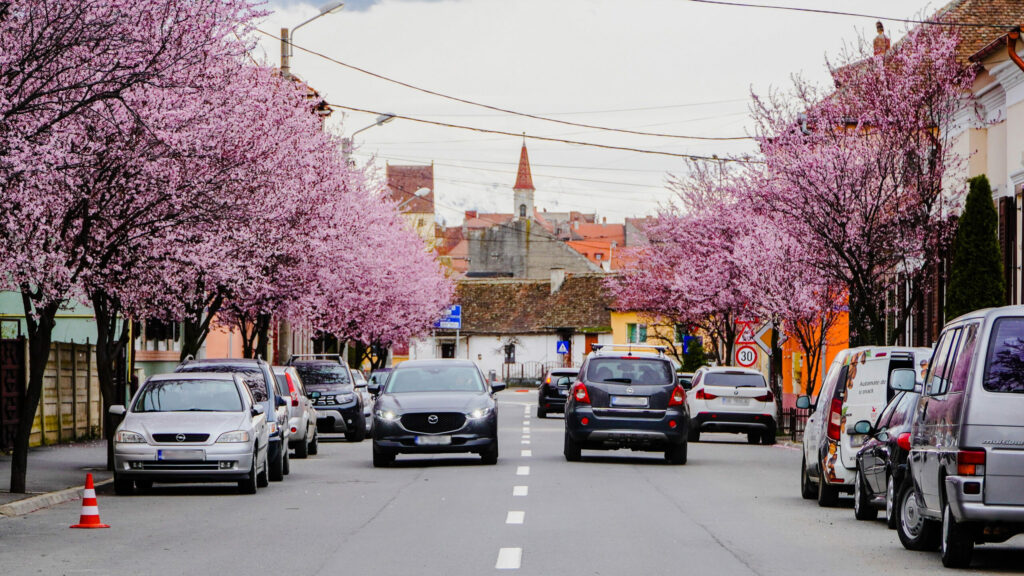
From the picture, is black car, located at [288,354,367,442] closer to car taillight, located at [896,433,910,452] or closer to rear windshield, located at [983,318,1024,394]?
car taillight, located at [896,433,910,452]

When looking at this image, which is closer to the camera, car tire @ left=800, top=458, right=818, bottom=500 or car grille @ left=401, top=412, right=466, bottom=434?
car tire @ left=800, top=458, right=818, bottom=500

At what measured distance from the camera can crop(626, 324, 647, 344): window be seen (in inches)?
3872

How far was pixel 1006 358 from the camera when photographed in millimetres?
10867

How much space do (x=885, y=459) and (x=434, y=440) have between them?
1014cm

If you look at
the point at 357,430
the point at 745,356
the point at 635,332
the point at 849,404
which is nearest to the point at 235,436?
the point at 849,404

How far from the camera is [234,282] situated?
26.7 meters

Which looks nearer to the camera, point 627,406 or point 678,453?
point 627,406

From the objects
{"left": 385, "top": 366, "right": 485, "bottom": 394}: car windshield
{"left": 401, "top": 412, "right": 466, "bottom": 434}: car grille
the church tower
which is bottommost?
{"left": 401, "top": 412, "right": 466, "bottom": 434}: car grille

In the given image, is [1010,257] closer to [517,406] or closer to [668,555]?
[668,555]

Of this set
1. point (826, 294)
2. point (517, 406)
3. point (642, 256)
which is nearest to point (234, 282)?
point (826, 294)

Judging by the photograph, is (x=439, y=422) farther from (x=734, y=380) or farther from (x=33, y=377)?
(x=734, y=380)

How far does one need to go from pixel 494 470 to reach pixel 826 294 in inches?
620

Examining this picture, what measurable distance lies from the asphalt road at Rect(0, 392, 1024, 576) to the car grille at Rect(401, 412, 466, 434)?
62 cm

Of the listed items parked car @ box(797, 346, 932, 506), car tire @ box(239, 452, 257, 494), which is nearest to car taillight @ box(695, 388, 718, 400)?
parked car @ box(797, 346, 932, 506)
